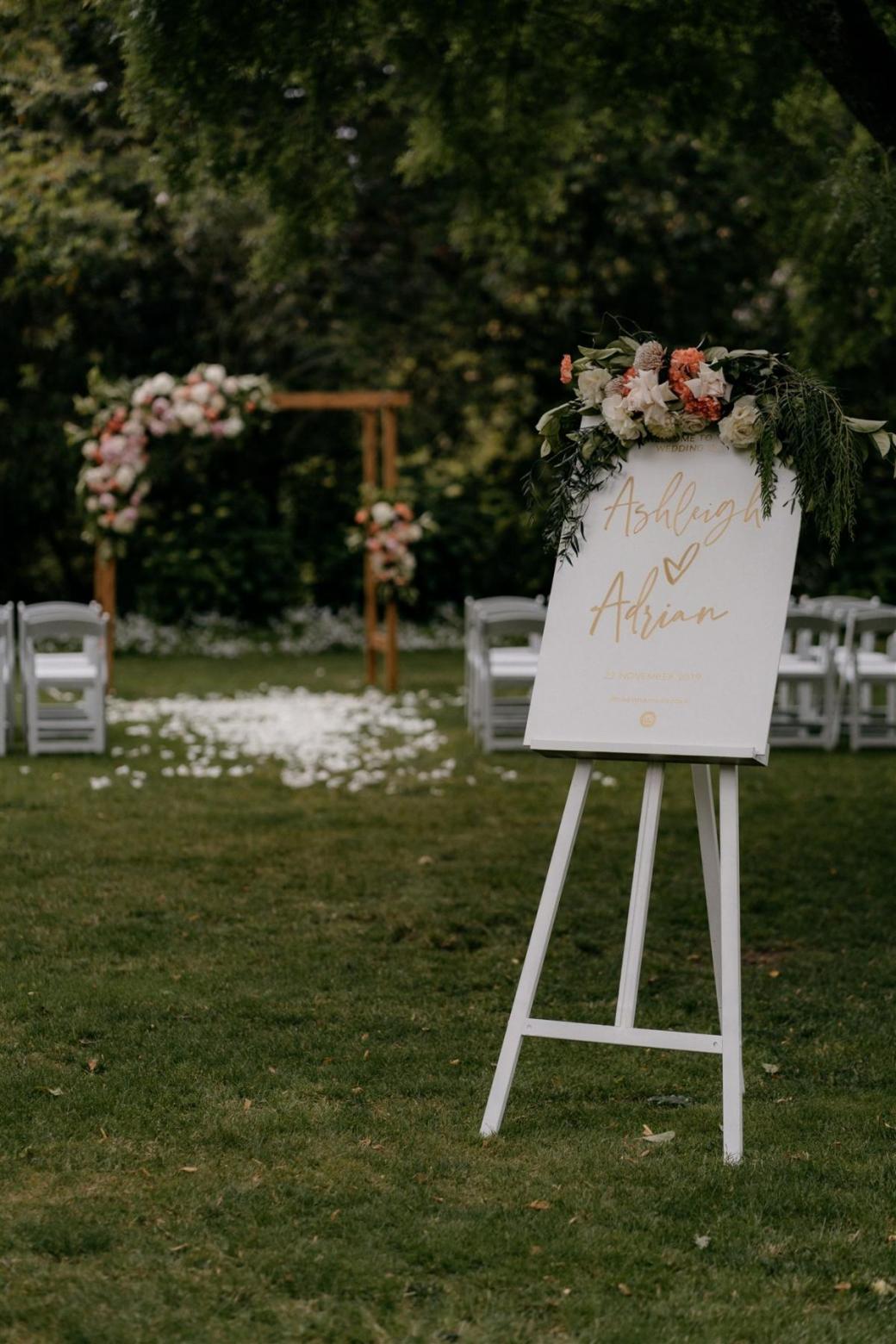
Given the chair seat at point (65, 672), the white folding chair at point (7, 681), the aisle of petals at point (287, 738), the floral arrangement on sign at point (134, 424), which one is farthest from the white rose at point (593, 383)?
the floral arrangement on sign at point (134, 424)

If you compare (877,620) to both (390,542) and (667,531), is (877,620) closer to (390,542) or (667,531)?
(390,542)

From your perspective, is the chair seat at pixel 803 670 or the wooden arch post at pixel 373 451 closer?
the chair seat at pixel 803 670

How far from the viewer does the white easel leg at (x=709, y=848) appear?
4.58 metres

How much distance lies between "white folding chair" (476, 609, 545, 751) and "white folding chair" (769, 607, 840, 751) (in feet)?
6.11

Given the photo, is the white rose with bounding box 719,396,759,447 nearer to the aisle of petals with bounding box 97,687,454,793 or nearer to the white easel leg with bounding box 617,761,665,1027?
the white easel leg with bounding box 617,761,665,1027

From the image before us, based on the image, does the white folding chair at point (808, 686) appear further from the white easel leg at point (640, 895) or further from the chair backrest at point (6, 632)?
the white easel leg at point (640, 895)

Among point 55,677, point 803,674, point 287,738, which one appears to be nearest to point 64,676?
point 55,677

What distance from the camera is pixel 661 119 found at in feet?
30.8

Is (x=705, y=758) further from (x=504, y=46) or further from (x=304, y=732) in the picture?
(x=304, y=732)

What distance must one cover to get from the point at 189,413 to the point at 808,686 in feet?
19.2

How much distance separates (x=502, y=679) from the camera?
11188mm

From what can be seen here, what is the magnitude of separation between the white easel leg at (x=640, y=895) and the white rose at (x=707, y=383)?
3.39ft

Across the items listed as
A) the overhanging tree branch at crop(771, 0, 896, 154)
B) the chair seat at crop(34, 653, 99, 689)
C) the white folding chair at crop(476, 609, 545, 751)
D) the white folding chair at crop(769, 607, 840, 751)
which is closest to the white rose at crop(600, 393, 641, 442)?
the overhanging tree branch at crop(771, 0, 896, 154)

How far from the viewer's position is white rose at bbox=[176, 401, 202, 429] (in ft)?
44.8
